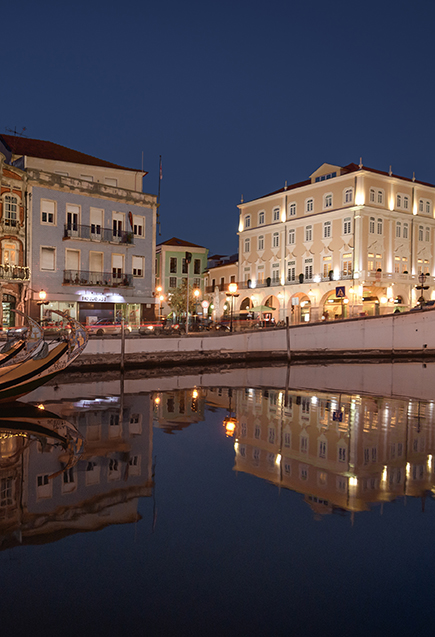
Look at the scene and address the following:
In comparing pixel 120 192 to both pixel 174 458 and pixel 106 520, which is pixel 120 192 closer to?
pixel 174 458

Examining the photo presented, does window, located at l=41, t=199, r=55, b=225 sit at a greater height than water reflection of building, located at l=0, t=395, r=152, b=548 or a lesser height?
greater

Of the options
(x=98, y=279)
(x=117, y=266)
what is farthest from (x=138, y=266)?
(x=98, y=279)

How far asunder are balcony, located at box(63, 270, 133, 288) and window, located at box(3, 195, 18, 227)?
14.2 feet

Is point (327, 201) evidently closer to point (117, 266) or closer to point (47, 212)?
point (117, 266)

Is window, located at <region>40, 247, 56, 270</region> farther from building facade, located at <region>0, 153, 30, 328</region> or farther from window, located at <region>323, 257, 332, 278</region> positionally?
window, located at <region>323, 257, 332, 278</region>

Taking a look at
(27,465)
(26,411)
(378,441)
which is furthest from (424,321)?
(27,465)

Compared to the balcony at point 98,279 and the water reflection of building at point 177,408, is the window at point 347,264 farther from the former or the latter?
the water reflection of building at point 177,408

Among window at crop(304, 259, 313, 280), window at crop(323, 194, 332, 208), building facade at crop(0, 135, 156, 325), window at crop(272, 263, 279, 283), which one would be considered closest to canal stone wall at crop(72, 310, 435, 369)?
building facade at crop(0, 135, 156, 325)

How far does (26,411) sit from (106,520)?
8287 mm

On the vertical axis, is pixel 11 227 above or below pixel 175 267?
below

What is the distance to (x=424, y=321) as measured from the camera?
1319 inches

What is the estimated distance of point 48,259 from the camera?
3161 cm

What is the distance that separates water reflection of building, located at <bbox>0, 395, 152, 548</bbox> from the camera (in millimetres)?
6496

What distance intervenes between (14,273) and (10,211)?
3.77 m
